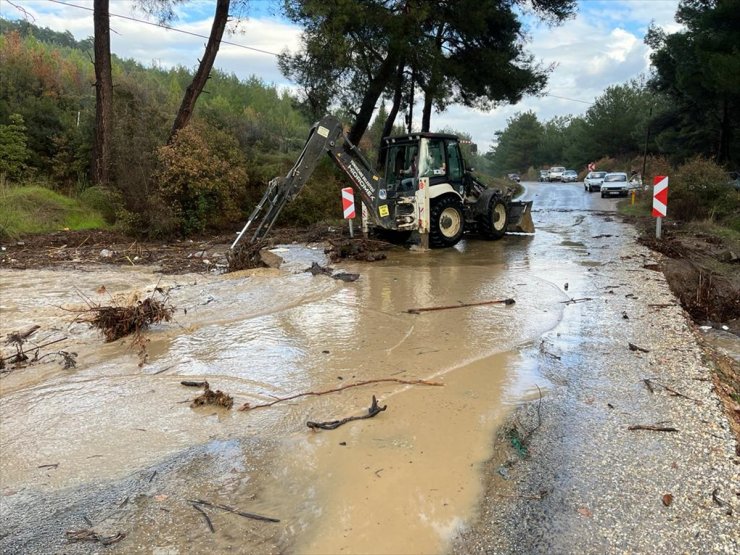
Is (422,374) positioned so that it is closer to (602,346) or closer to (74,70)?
(602,346)

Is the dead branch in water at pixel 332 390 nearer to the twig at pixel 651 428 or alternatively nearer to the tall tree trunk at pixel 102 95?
the twig at pixel 651 428

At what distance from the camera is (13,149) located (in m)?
15.7

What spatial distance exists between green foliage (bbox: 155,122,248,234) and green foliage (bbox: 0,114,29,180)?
4281mm

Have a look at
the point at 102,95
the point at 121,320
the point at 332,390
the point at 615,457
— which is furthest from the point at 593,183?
the point at 615,457

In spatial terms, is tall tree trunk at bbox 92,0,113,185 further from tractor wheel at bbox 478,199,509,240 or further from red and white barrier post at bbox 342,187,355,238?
tractor wheel at bbox 478,199,509,240

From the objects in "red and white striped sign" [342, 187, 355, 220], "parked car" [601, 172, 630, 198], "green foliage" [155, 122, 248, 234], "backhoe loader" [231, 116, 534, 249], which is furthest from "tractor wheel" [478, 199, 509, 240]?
"parked car" [601, 172, 630, 198]

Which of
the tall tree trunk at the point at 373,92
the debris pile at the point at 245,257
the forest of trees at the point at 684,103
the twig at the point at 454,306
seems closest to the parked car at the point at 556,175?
the forest of trees at the point at 684,103

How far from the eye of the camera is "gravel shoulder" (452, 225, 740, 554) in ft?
9.55

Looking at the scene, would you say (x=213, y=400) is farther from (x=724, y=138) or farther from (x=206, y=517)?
(x=724, y=138)

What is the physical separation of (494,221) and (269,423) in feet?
35.2

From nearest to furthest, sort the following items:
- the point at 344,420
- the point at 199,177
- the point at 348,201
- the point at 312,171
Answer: the point at 344,420
the point at 312,171
the point at 348,201
the point at 199,177

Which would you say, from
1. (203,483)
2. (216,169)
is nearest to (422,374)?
(203,483)

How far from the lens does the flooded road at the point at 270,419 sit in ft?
10.1

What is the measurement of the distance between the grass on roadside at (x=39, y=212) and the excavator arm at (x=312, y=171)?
623cm
